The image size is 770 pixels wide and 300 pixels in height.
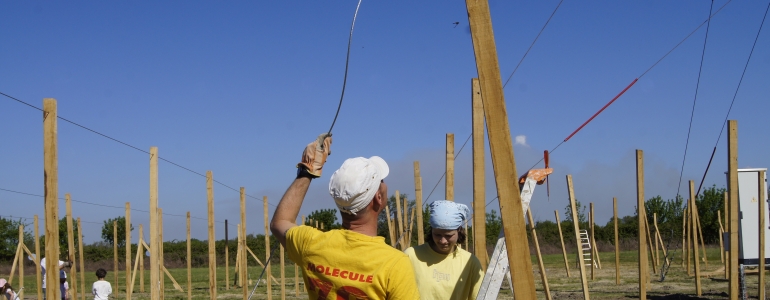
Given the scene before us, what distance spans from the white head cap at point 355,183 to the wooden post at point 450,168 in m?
3.64

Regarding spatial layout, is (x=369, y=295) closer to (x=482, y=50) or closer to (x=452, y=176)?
(x=482, y=50)

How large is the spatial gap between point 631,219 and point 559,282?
32560 millimetres

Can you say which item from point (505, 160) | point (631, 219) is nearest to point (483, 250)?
point (505, 160)

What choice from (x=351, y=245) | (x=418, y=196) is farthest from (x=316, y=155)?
(x=418, y=196)

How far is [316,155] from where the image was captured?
2.42 m

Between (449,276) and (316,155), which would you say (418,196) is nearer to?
(449,276)

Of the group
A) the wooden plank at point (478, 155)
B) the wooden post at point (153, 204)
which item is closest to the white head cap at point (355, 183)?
the wooden plank at point (478, 155)

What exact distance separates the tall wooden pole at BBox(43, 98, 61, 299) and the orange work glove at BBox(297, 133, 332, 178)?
4.17 m

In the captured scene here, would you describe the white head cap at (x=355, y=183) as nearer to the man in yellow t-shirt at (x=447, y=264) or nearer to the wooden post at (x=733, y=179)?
the man in yellow t-shirt at (x=447, y=264)

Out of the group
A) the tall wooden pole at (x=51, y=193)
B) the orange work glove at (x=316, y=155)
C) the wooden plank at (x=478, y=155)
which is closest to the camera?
the orange work glove at (x=316, y=155)

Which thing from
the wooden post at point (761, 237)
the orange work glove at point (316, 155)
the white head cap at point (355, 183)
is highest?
the orange work glove at point (316, 155)

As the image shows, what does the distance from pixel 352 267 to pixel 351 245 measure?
3.0 inches

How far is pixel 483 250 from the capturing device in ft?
16.2

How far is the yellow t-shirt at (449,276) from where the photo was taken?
13.0ft
